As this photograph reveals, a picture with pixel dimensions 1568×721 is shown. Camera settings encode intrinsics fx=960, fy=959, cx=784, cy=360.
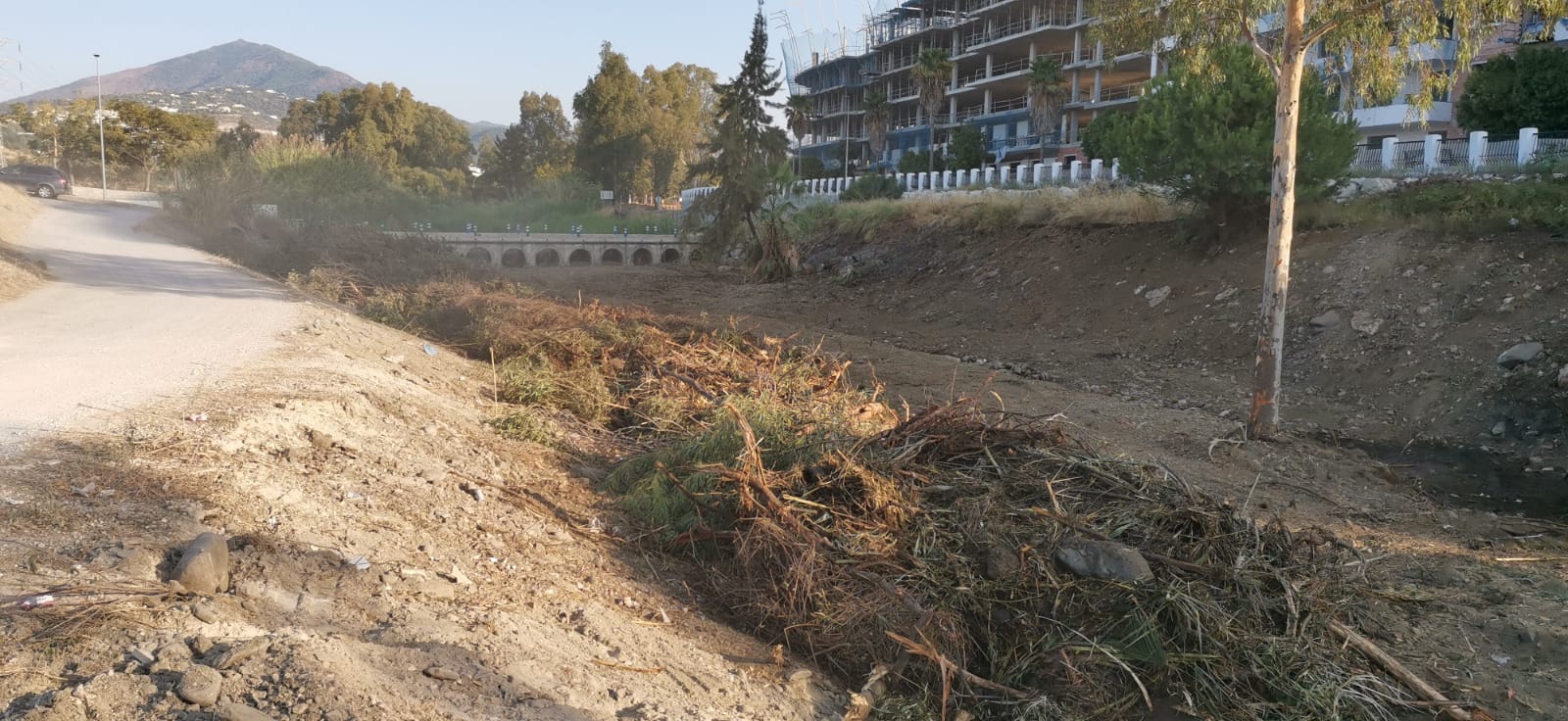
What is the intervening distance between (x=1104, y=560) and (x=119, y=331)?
9098 mm

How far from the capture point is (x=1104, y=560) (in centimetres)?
524

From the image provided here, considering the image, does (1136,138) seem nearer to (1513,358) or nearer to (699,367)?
(1513,358)

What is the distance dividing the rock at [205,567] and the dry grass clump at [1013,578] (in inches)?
99.8

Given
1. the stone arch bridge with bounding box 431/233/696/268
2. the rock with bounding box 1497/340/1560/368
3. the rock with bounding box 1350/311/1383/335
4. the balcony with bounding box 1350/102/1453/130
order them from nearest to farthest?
the rock with bounding box 1497/340/1560/368
the rock with bounding box 1350/311/1383/335
the balcony with bounding box 1350/102/1453/130
the stone arch bridge with bounding box 431/233/696/268

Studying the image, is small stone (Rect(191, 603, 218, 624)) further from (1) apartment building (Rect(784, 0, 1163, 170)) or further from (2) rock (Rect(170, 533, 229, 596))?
(1) apartment building (Rect(784, 0, 1163, 170))

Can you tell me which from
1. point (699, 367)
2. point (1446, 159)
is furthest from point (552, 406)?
point (1446, 159)

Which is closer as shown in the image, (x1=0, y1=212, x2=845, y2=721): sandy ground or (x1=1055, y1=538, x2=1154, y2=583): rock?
(x1=0, y1=212, x2=845, y2=721): sandy ground

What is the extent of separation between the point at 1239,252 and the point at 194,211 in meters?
25.4

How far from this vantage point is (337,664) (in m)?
3.40

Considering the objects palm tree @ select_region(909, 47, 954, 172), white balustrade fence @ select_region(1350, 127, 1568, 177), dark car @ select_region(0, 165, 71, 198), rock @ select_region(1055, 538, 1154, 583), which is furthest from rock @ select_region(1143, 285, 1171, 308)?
dark car @ select_region(0, 165, 71, 198)

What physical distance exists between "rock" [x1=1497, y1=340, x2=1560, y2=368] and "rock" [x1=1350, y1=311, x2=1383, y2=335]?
2004 millimetres

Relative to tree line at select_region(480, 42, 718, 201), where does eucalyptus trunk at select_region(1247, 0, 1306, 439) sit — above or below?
below

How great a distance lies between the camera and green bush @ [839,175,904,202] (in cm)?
3722

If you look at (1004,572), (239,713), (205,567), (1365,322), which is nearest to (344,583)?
(205,567)
